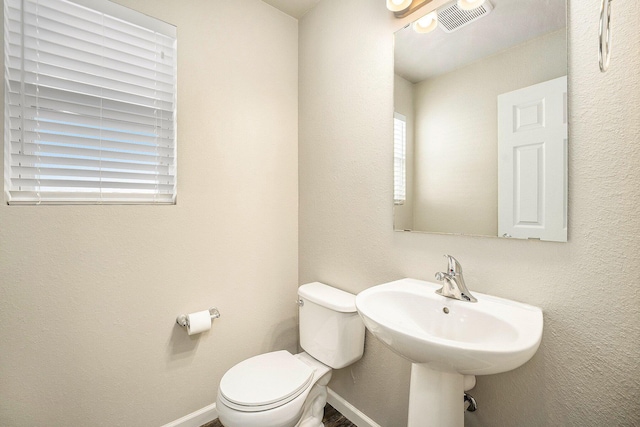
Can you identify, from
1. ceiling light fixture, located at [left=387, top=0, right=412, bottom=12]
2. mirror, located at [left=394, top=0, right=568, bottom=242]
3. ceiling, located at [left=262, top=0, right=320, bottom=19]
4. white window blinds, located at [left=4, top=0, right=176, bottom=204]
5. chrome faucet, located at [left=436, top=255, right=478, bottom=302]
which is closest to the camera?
mirror, located at [left=394, top=0, right=568, bottom=242]

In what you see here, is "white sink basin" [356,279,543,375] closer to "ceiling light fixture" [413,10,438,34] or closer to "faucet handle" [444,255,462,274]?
"faucet handle" [444,255,462,274]

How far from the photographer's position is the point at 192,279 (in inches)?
60.5

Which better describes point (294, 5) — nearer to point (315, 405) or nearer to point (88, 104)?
point (88, 104)

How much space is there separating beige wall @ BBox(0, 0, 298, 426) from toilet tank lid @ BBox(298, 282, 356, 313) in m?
0.34

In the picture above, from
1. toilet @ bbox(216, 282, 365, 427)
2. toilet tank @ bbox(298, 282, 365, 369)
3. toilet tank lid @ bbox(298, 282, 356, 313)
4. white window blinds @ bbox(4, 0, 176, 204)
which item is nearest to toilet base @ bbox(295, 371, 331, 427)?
toilet @ bbox(216, 282, 365, 427)

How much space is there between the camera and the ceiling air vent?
1.10m

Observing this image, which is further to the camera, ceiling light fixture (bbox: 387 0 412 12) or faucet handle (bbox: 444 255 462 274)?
ceiling light fixture (bbox: 387 0 412 12)

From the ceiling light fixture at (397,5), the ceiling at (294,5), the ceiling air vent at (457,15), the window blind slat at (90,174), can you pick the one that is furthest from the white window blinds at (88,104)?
the ceiling air vent at (457,15)

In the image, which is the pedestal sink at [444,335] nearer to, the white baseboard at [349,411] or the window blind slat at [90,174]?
the white baseboard at [349,411]

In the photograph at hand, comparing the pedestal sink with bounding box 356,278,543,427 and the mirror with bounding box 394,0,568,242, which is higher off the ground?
the mirror with bounding box 394,0,568,242

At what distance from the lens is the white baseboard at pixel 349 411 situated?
4.99ft

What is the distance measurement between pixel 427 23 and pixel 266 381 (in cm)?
177

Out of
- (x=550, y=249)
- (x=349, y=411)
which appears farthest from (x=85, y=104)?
(x=349, y=411)

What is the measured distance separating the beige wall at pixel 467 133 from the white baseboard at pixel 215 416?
1108 millimetres
